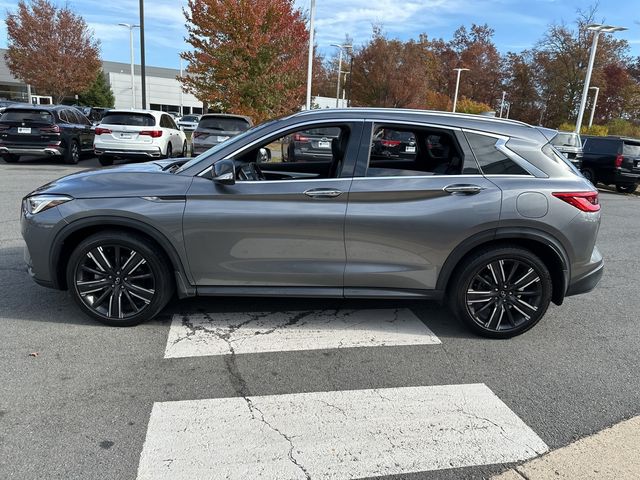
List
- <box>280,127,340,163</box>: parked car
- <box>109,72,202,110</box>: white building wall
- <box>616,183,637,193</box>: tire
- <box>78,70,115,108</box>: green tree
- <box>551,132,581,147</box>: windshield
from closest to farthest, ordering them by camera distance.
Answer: <box>280,127,340,163</box>: parked car, <box>551,132,581,147</box>: windshield, <box>616,183,637,193</box>: tire, <box>78,70,115,108</box>: green tree, <box>109,72,202,110</box>: white building wall

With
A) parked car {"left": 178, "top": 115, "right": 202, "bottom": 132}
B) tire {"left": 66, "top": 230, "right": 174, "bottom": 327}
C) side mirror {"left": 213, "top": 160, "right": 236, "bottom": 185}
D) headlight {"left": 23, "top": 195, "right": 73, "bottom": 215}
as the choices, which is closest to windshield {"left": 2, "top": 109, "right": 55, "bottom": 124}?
headlight {"left": 23, "top": 195, "right": 73, "bottom": 215}

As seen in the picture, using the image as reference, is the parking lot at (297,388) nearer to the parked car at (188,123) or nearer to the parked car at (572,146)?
the parked car at (572,146)

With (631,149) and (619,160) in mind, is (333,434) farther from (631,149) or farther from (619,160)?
(631,149)

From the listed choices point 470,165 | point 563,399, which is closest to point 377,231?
point 470,165

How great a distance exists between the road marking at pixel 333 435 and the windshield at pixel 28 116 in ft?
44.1

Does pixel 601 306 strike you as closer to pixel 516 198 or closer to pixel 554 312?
pixel 554 312

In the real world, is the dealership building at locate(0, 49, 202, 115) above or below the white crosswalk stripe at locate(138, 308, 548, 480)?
above

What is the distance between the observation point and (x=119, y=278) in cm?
385

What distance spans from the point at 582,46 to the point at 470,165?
2039 inches

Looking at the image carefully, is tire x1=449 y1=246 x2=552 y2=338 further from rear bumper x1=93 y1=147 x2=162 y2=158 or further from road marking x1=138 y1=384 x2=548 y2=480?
rear bumper x1=93 y1=147 x2=162 y2=158

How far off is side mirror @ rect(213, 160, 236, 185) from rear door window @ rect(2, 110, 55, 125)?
40.9 feet

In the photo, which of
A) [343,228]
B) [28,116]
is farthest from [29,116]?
[343,228]

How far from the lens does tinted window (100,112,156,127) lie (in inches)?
530

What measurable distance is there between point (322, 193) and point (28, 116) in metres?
13.1
